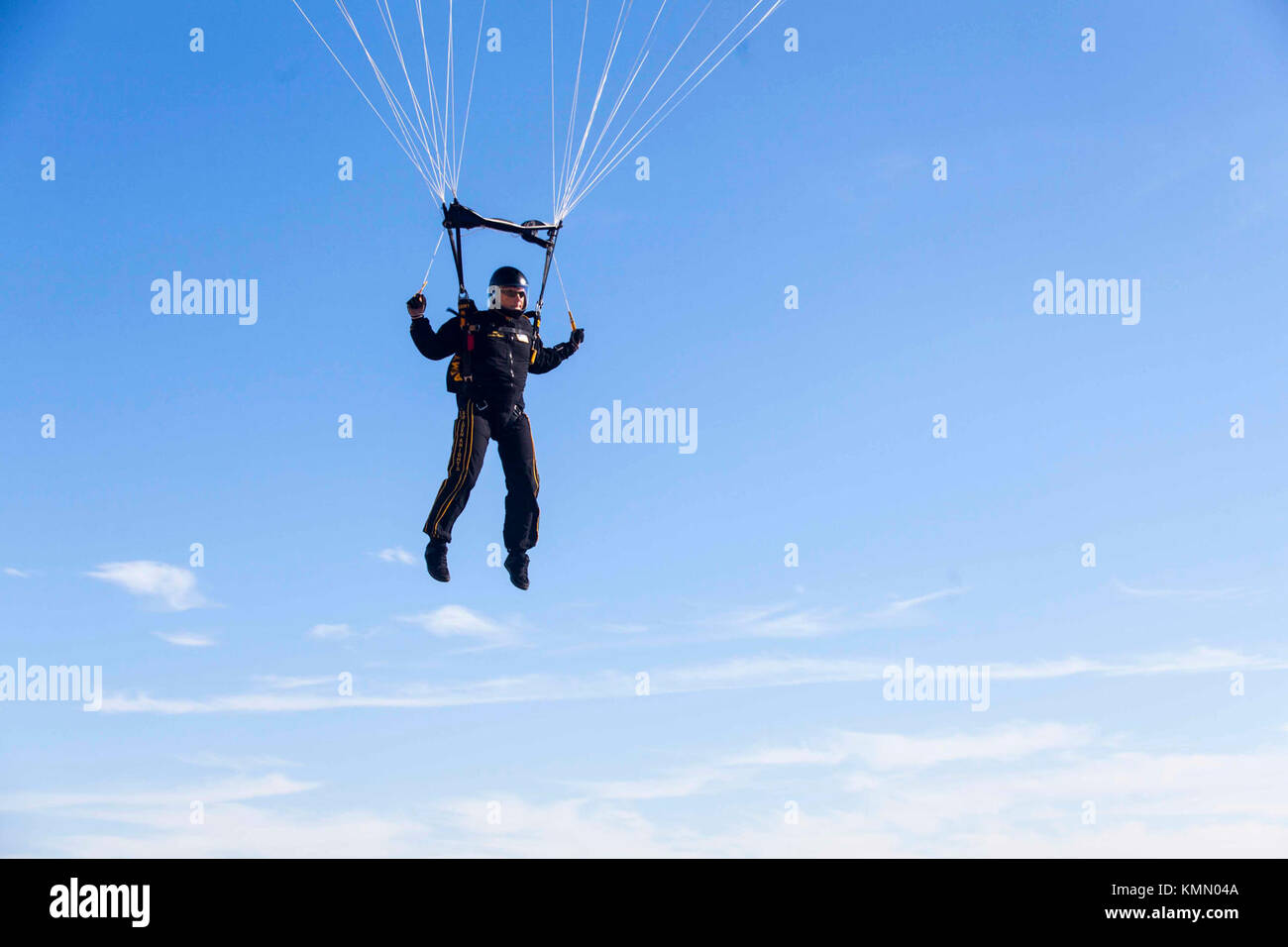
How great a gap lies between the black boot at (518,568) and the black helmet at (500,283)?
2.74m

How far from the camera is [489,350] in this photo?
15.0 metres

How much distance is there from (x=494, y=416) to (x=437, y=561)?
5.56 feet

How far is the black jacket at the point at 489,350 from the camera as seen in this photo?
1491 centimetres

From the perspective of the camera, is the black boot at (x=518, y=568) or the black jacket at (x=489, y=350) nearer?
the black jacket at (x=489, y=350)

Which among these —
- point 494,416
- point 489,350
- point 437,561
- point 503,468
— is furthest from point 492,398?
point 437,561

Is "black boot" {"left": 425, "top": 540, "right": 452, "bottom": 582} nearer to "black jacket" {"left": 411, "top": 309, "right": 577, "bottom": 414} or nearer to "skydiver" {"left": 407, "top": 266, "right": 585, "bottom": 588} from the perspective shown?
"skydiver" {"left": 407, "top": 266, "right": 585, "bottom": 588}

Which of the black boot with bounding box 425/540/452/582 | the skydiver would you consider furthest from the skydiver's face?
the black boot with bounding box 425/540/452/582

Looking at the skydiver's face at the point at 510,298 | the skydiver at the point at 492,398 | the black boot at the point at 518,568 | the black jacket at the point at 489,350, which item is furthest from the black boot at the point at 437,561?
the skydiver's face at the point at 510,298

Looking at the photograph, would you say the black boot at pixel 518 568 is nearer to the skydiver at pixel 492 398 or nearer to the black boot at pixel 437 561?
the skydiver at pixel 492 398

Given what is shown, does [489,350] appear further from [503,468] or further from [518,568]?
[518,568]
